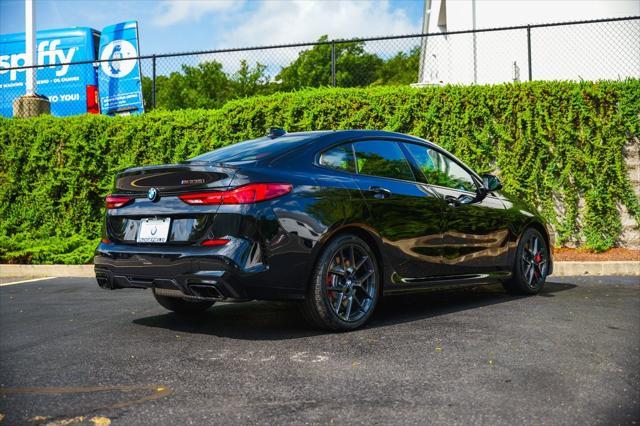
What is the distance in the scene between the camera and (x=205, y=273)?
471 centimetres

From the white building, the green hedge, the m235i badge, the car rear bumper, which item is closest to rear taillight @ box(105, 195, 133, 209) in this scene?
the car rear bumper

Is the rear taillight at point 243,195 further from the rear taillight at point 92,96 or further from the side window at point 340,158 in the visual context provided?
the rear taillight at point 92,96

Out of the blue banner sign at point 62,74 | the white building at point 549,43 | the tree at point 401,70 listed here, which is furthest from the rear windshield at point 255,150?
the tree at point 401,70

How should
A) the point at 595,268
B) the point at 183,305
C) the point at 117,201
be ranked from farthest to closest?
the point at 595,268 < the point at 183,305 < the point at 117,201

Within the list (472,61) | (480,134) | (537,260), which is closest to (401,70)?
(472,61)

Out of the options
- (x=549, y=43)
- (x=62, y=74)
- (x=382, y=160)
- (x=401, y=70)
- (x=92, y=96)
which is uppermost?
(x=401, y=70)

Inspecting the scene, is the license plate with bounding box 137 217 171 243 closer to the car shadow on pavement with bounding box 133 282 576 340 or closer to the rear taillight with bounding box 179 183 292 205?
the rear taillight with bounding box 179 183 292 205

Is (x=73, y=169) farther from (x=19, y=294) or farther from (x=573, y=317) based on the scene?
(x=573, y=317)

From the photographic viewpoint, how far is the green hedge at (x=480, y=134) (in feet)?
35.4

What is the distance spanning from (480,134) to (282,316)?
6166 millimetres

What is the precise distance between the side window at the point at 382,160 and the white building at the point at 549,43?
6.98 metres

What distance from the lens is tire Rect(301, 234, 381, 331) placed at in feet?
16.4

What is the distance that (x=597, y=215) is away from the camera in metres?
10.9

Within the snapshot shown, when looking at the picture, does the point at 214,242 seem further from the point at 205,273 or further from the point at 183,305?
the point at 183,305
